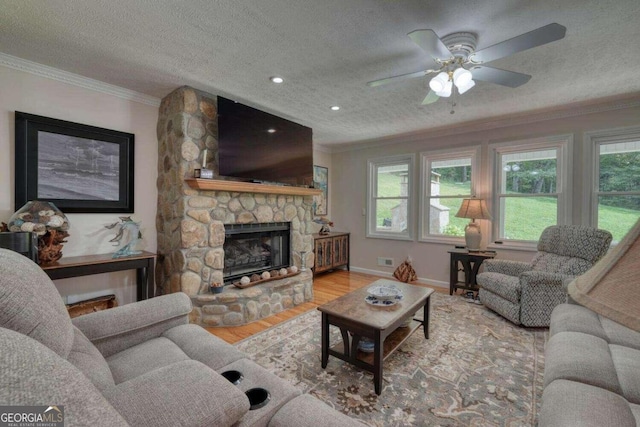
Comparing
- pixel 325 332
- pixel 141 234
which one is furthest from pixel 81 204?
pixel 325 332

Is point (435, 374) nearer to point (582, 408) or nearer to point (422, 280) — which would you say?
point (582, 408)

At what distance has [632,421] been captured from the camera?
954mm

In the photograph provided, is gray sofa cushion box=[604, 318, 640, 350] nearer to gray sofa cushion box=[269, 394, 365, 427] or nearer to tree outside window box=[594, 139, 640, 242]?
gray sofa cushion box=[269, 394, 365, 427]

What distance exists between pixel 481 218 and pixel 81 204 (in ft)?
15.0

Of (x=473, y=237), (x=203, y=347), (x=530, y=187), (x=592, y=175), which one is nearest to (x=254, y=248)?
(x=203, y=347)

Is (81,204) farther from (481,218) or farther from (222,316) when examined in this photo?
(481,218)

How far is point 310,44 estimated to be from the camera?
6.82ft

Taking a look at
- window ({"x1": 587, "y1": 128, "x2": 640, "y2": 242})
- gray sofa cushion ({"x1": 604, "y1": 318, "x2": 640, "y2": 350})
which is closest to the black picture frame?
gray sofa cushion ({"x1": 604, "y1": 318, "x2": 640, "y2": 350})

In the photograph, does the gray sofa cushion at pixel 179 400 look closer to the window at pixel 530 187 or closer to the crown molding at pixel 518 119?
the window at pixel 530 187

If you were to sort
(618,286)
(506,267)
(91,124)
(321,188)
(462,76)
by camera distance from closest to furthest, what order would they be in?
(618,286)
(462,76)
(91,124)
(506,267)
(321,188)

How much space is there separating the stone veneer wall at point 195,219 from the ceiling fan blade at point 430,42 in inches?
87.8

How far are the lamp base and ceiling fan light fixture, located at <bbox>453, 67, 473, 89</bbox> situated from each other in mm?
2487

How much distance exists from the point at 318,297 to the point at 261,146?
211 cm

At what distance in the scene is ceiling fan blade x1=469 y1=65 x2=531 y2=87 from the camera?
1.93 m
